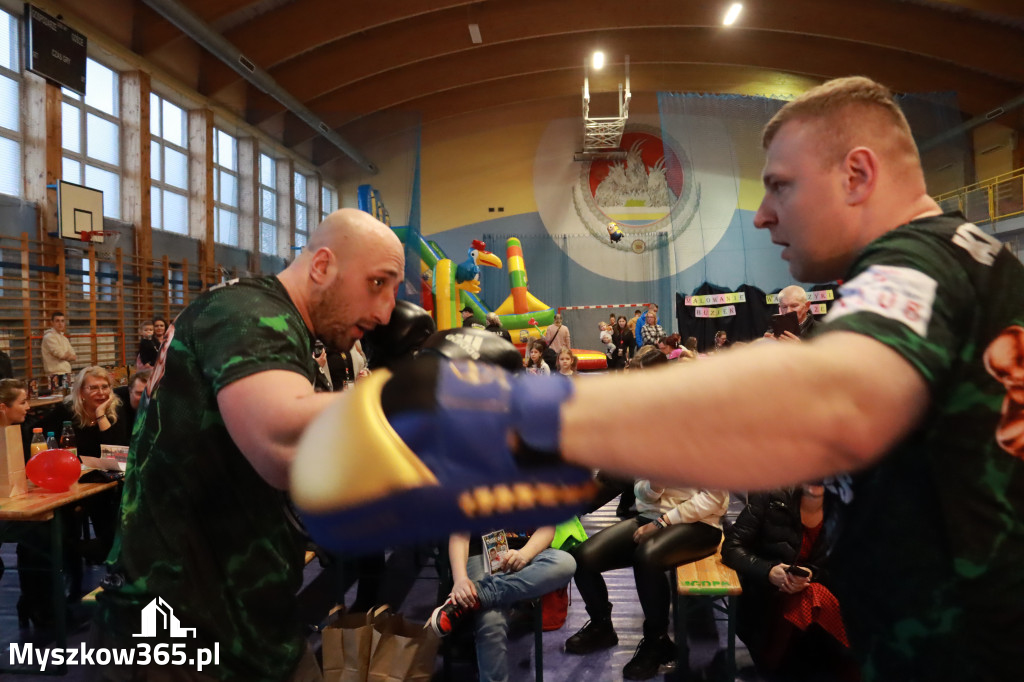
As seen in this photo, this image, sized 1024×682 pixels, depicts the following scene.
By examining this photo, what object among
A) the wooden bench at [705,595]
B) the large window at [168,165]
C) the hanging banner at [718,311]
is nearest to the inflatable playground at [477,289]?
the hanging banner at [718,311]

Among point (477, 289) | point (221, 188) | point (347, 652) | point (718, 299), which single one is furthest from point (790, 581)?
point (221, 188)

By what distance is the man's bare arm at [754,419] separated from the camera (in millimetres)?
464

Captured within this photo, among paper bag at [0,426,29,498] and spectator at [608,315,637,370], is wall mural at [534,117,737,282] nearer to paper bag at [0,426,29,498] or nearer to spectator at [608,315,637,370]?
spectator at [608,315,637,370]

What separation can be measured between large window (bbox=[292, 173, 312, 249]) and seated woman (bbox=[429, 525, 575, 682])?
13.6m

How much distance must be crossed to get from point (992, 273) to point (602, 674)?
10.6 ft

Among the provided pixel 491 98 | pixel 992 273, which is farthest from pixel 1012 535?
pixel 491 98

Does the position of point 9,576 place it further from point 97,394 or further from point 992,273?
point 992,273

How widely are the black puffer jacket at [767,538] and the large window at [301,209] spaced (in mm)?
14146

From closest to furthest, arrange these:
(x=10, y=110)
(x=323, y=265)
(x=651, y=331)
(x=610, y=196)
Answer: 1. (x=323, y=265)
2. (x=10, y=110)
3. (x=651, y=331)
4. (x=610, y=196)

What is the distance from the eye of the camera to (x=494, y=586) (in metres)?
3.16

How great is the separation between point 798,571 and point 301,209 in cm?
1508

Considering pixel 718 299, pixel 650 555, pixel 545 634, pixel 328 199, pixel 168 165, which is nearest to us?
pixel 650 555

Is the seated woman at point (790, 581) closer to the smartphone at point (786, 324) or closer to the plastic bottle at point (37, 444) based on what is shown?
the smartphone at point (786, 324)

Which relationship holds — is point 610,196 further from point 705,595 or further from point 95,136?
point 705,595
